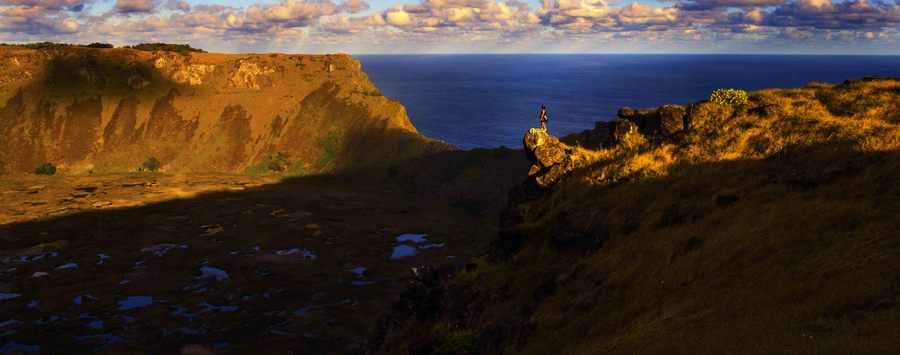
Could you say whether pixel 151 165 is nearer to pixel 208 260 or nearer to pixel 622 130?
pixel 208 260

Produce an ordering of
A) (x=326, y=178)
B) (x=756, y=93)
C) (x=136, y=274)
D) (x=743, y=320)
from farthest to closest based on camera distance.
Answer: (x=326, y=178) < (x=136, y=274) < (x=756, y=93) < (x=743, y=320)

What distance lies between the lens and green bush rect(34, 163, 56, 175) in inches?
5133

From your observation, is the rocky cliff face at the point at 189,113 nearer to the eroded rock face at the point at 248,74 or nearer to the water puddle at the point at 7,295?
the eroded rock face at the point at 248,74

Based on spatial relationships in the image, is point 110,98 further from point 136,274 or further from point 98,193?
point 136,274

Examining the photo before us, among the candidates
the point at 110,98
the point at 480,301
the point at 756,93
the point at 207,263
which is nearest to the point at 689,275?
the point at 480,301

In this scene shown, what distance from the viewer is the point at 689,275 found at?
1981 cm

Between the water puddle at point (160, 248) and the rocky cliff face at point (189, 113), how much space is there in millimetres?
61343

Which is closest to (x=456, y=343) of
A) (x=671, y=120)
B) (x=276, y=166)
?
(x=671, y=120)

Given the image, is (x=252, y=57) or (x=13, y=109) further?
(x=252, y=57)

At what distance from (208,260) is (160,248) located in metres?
9.68

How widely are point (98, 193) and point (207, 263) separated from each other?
182 feet

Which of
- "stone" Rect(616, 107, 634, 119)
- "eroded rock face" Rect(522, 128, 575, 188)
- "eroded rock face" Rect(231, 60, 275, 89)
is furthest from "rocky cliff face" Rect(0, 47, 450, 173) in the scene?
"eroded rock face" Rect(522, 128, 575, 188)

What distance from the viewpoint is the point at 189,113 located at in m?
153

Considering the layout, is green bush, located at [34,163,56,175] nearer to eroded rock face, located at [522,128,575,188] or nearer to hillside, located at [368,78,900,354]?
hillside, located at [368,78,900,354]
